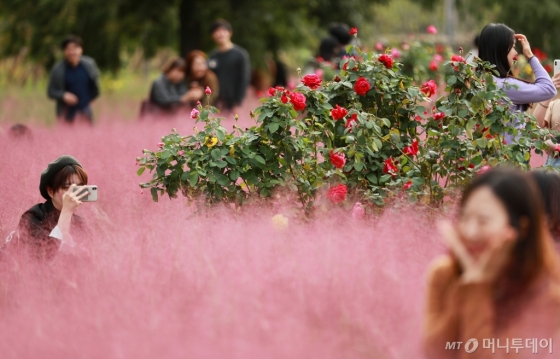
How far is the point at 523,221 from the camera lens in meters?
2.87

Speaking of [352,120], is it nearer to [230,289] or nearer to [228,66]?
[230,289]

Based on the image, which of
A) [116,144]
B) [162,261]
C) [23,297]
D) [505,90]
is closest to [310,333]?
[162,261]

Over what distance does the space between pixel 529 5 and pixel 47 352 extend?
15.2 metres

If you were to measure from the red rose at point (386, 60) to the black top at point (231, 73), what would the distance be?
5986 mm

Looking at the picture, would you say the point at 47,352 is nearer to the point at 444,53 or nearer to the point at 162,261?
the point at 162,261

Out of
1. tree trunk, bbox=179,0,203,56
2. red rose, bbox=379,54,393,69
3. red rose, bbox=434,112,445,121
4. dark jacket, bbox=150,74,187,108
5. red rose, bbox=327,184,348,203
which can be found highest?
tree trunk, bbox=179,0,203,56

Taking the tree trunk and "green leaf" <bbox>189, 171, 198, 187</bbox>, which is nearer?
"green leaf" <bbox>189, 171, 198, 187</bbox>

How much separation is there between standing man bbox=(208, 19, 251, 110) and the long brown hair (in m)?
9.17

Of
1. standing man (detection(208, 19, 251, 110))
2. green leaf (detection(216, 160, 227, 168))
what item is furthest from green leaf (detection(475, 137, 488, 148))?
standing man (detection(208, 19, 251, 110))

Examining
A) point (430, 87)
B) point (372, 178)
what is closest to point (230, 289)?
point (372, 178)

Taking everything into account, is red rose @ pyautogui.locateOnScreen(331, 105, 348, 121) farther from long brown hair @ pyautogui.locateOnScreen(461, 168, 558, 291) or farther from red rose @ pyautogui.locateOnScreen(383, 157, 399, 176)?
long brown hair @ pyautogui.locateOnScreen(461, 168, 558, 291)

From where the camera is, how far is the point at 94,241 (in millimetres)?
4969

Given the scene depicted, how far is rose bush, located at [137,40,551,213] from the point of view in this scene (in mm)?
5645

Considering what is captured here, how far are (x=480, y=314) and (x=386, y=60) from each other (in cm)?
331
